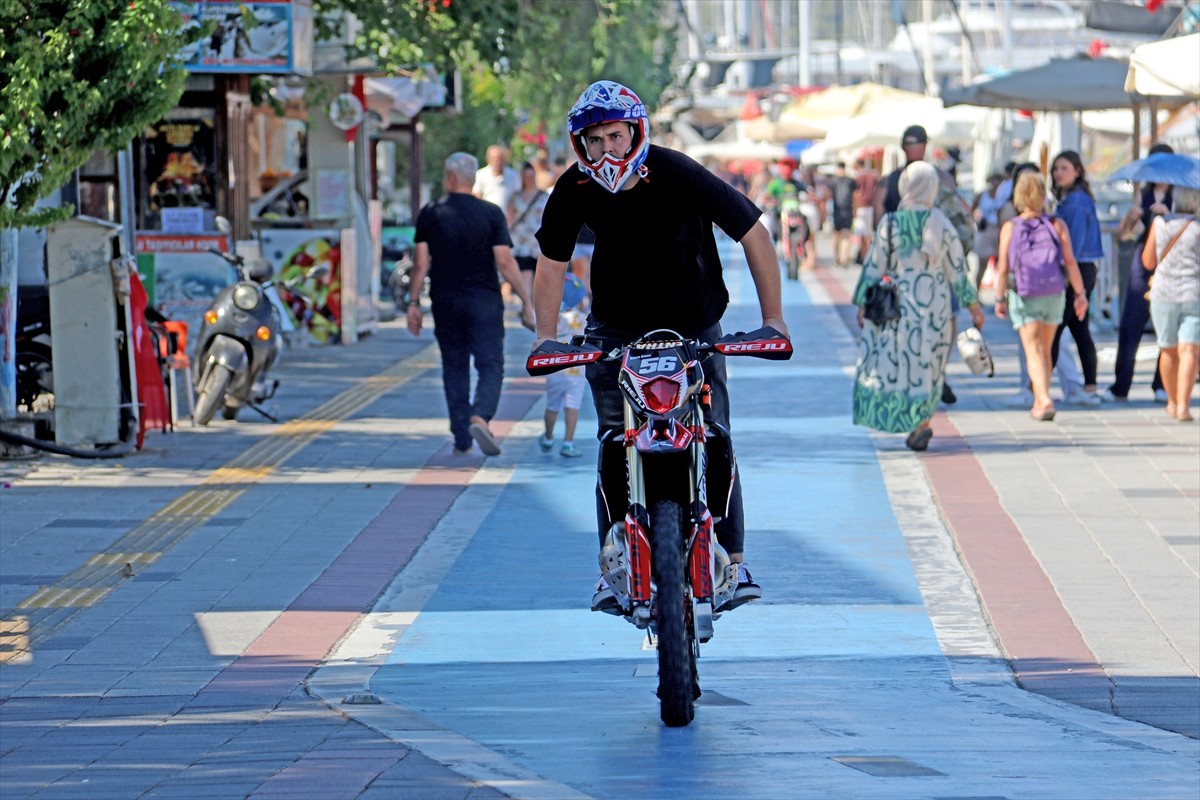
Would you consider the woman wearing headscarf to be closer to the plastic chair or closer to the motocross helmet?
the plastic chair

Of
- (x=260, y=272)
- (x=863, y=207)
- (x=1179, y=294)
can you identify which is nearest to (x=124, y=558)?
(x=260, y=272)

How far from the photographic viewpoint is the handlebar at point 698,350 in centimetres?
621

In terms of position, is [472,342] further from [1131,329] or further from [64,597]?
[1131,329]

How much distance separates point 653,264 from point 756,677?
1.52 m

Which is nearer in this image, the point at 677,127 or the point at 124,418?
the point at 124,418

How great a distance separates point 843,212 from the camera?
37531 mm

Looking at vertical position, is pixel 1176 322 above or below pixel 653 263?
below

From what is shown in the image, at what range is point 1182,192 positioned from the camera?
14.9 m

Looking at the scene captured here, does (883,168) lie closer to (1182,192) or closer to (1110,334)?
(1110,334)

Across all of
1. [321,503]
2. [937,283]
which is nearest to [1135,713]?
[321,503]

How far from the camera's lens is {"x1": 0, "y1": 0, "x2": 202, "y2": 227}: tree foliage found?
10.4m

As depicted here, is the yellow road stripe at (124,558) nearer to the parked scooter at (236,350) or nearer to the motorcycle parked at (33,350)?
the motorcycle parked at (33,350)

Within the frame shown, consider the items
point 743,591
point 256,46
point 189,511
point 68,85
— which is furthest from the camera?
point 256,46

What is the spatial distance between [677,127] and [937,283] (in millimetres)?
80703
